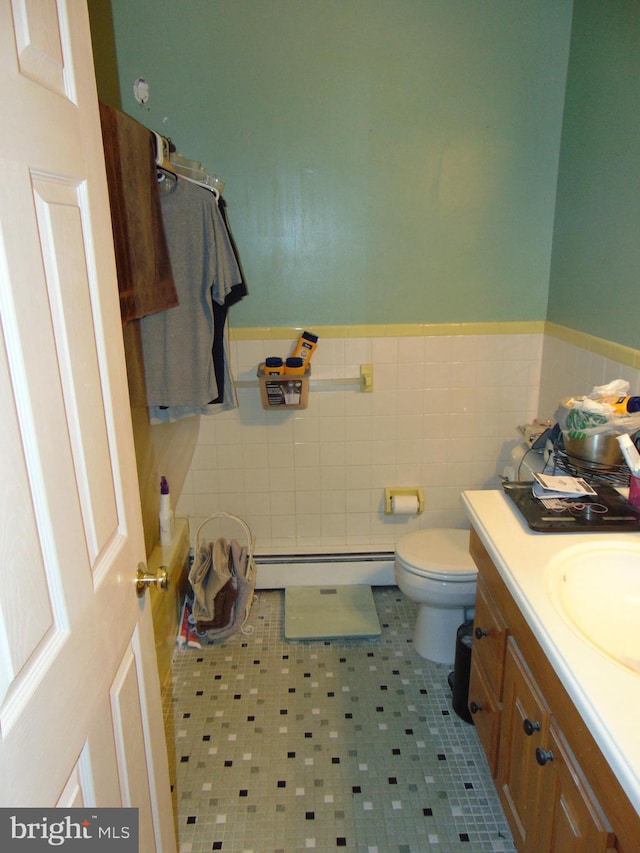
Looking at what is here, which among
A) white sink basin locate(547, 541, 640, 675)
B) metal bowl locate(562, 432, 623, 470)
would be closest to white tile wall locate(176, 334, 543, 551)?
metal bowl locate(562, 432, 623, 470)

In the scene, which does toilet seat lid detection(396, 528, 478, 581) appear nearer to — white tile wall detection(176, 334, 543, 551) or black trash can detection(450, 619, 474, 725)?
black trash can detection(450, 619, 474, 725)

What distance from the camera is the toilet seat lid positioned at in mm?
2154

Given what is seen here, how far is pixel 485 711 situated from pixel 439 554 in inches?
28.6

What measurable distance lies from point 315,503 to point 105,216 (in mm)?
1939

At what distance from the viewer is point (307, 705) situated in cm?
210

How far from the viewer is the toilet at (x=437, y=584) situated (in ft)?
7.09

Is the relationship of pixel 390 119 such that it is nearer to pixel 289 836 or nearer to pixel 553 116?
pixel 553 116

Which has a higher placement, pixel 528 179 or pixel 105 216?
pixel 528 179

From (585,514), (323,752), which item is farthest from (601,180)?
(323,752)

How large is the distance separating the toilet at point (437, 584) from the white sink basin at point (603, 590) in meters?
0.87

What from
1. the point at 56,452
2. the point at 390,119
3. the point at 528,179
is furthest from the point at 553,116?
the point at 56,452

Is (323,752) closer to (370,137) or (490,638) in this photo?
(490,638)

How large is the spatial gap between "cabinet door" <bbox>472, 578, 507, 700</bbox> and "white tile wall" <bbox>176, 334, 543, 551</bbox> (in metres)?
1.14

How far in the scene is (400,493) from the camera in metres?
2.74
